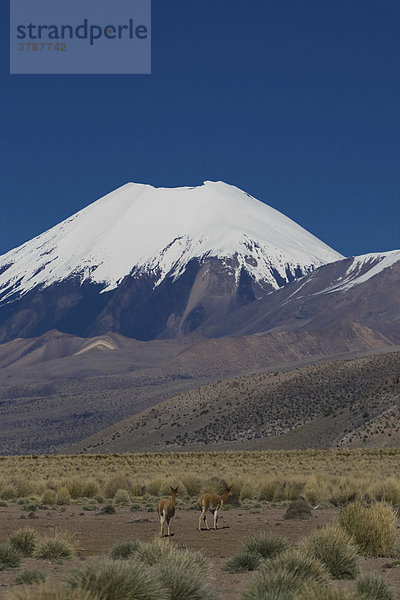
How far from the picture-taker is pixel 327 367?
14725 centimetres

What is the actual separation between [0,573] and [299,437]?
88.2m

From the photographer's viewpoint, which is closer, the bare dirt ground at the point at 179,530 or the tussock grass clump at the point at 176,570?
the tussock grass clump at the point at 176,570

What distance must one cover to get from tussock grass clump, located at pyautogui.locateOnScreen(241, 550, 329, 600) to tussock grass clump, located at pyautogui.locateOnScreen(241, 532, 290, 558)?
278 cm

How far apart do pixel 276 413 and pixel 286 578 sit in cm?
11514

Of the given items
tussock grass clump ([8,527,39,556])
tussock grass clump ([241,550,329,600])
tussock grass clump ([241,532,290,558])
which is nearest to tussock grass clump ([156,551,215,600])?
tussock grass clump ([241,550,329,600])

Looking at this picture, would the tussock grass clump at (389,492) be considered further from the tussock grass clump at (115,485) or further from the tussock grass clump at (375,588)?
the tussock grass clump at (375,588)

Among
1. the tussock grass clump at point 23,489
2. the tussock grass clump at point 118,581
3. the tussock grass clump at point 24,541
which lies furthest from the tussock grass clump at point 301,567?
the tussock grass clump at point 23,489

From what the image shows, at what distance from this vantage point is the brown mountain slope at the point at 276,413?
10006cm

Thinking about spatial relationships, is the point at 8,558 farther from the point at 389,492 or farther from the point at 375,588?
the point at 389,492

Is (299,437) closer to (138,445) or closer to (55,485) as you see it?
(138,445)

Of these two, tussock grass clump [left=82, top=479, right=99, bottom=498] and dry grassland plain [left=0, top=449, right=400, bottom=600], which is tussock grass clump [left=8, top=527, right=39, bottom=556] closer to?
dry grassland plain [left=0, top=449, right=400, bottom=600]

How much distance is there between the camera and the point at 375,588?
488 inches

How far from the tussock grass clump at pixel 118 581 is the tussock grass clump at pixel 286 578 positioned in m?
1.25

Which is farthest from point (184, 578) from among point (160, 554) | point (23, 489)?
point (23, 489)
